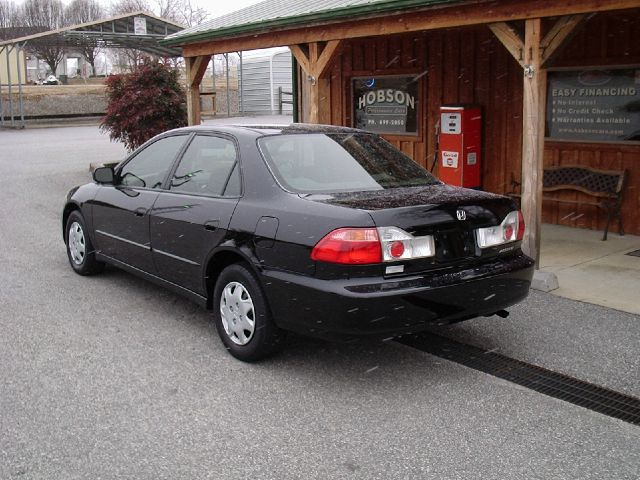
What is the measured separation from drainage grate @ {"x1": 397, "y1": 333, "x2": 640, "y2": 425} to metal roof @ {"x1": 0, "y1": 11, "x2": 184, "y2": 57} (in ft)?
81.0

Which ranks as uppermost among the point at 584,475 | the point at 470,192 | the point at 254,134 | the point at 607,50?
the point at 607,50

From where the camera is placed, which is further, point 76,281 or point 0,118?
point 0,118

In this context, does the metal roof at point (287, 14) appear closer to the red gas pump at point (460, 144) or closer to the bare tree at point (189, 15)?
the red gas pump at point (460, 144)

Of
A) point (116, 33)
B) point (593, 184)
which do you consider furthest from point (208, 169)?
point (116, 33)

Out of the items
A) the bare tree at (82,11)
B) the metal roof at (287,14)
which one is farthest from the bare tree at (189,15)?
the metal roof at (287,14)

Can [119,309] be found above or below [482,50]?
below

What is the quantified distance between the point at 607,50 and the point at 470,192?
493 cm

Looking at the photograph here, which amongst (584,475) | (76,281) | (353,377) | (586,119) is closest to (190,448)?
(353,377)

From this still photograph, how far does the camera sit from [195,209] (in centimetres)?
543

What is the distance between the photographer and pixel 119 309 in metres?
6.22

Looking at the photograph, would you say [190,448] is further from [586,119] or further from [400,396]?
[586,119]

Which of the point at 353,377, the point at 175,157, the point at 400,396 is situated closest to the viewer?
the point at 400,396

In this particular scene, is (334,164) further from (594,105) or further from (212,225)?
(594,105)

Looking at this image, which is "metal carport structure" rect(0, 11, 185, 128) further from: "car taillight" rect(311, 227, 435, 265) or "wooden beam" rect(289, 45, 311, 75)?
"car taillight" rect(311, 227, 435, 265)
